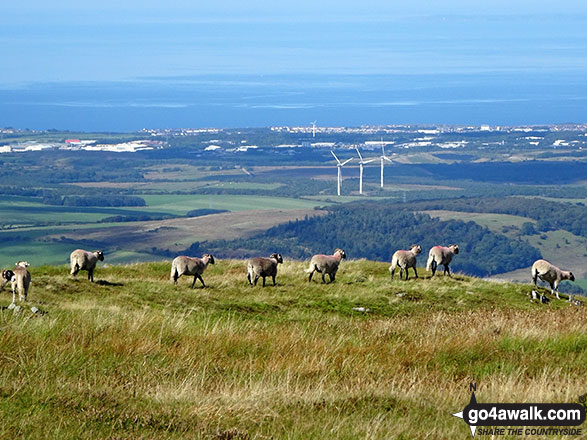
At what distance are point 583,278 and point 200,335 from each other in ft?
383

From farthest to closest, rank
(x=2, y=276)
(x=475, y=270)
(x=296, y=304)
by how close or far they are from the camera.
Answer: (x=475, y=270) → (x=296, y=304) → (x=2, y=276)

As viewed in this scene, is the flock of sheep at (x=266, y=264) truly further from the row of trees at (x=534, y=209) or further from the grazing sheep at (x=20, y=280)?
the row of trees at (x=534, y=209)

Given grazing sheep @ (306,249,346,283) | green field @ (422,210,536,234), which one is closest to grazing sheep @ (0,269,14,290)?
grazing sheep @ (306,249,346,283)

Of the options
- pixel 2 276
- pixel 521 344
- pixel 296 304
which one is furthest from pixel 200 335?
pixel 296 304

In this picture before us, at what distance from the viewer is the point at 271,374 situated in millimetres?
10547

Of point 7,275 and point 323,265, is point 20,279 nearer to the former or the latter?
point 7,275

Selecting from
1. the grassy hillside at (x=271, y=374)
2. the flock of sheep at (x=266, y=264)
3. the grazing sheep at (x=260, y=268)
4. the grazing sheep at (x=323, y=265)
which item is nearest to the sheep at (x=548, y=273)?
the flock of sheep at (x=266, y=264)

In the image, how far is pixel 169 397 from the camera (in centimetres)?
920

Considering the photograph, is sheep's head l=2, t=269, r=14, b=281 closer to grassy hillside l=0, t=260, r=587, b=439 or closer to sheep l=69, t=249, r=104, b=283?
grassy hillside l=0, t=260, r=587, b=439

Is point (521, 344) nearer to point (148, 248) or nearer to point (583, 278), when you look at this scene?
point (583, 278)

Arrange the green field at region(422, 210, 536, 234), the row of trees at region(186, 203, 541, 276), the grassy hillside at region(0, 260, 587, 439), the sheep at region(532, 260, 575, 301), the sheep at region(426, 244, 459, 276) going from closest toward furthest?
the grassy hillside at region(0, 260, 587, 439)
the sheep at region(532, 260, 575, 301)
the sheep at region(426, 244, 459, 276)
the row of trees at region(186, 203, 541, 276)
the green field at region(422, 210, 536, 234)

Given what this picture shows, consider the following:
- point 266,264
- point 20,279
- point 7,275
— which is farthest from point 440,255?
point 7,275

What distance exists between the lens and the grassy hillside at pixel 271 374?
8.40m

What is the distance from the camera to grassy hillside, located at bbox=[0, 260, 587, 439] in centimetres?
840
